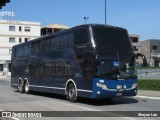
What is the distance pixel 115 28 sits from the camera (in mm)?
17969

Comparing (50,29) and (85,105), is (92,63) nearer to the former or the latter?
(85,105)

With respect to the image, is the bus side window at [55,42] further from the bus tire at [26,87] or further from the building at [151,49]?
the building at [151,49]

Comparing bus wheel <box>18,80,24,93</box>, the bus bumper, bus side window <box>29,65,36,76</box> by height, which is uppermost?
bus side window <box>29,65,36,76</box>

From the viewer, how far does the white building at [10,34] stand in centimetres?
8431

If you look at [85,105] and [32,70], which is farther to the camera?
[32,70]

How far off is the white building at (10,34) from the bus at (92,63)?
64.1 metres

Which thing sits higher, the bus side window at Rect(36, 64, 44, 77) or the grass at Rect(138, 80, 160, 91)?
the bus side window at Rect(36, 64, 44, 77)

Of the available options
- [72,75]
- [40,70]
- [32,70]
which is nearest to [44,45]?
[40,70]

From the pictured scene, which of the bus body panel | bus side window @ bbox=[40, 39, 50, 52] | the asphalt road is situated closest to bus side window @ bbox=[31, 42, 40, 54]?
the bus body panel

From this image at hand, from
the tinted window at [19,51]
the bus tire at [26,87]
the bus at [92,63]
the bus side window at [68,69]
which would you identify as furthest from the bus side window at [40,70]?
the bus side window at [68,69]

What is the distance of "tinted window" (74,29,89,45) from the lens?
17370 mm

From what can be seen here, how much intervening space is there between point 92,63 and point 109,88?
1.38 meters

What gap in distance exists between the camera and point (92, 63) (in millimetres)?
16609

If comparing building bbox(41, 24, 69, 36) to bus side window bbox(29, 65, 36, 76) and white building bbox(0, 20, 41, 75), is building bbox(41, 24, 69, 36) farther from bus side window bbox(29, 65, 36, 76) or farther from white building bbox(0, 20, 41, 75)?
bus side window bbox(29, 65, 36, 76)
